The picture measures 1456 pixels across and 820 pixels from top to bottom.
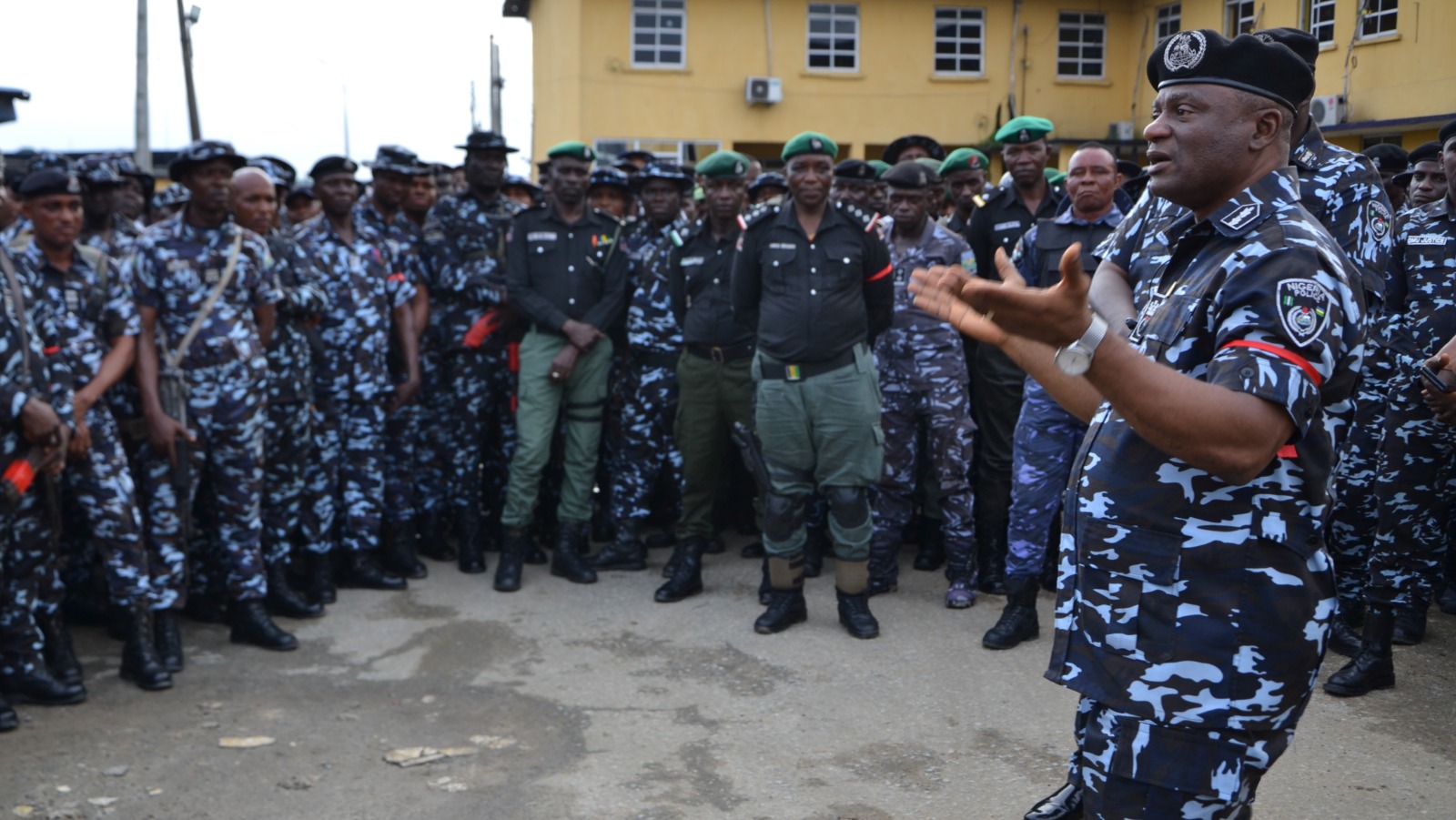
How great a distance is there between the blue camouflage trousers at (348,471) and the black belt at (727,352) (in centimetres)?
183

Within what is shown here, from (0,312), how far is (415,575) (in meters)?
2.88

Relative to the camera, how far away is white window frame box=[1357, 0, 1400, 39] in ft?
58.4

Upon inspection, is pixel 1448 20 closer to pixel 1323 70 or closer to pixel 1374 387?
pixel 1323 70

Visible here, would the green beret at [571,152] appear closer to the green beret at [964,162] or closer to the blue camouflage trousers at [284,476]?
the blue camouflage trousers at [284,476]

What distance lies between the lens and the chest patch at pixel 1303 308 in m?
2.06

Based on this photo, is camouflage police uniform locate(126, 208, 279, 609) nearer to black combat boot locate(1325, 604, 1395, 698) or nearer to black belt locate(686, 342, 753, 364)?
black belt locate(686, 342, 753, 364)

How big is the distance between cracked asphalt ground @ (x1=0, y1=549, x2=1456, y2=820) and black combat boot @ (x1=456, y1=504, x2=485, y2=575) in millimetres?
775

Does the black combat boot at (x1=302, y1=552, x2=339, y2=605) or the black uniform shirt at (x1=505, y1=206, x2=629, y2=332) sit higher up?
the black uniform shirt at (x1=505, y1=206, x2=629, y2=332)

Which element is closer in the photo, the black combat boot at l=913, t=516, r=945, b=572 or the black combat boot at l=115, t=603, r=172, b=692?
the black combat boot at l=115, t=603, r=172, b=692

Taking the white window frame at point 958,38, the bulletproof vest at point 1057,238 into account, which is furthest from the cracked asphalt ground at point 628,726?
the white window frame at point 958,38

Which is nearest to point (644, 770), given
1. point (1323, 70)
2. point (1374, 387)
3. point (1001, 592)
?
point (1001, 592)

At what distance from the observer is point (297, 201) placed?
866 cm

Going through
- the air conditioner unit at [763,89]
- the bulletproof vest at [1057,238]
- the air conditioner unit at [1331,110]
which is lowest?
the bulletproof vest at [1057,238]

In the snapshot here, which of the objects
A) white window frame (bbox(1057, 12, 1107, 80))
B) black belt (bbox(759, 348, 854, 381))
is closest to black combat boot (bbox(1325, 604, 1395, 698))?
black belt (bbox(759, 348, 854, 381))
